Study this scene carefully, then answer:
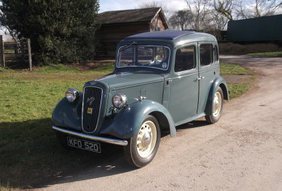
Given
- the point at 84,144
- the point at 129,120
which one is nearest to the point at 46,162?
the point at 84,144

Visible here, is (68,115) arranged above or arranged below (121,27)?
below

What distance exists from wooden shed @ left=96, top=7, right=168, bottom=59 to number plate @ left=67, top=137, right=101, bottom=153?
22.4 m

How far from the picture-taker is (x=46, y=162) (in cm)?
566

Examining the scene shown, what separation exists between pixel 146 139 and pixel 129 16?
25.1 metres

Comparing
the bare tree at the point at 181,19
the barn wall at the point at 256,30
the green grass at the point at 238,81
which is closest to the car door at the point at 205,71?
the green grass at the point at 238,81

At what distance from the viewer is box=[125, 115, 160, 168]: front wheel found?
5.31 m

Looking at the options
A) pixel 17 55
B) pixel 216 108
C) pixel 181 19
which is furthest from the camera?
pixel 181 19

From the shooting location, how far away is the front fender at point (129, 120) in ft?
17.3

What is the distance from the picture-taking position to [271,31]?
37.2 meters

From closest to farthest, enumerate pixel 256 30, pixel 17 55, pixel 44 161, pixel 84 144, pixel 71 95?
pixel 84 144
pixel 44 161
pixel 71 95
pixel 17 55
pixel 256 30

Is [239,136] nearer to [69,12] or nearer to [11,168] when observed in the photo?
[11,168]

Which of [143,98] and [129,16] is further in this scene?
[129,16]

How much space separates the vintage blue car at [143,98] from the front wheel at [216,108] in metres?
0.03

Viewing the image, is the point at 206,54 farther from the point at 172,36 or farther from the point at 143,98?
the point at 143,98
